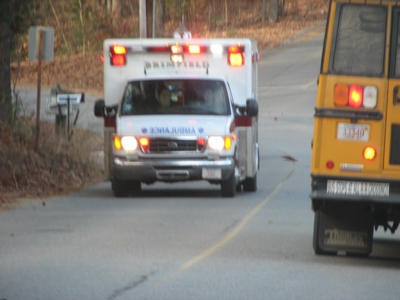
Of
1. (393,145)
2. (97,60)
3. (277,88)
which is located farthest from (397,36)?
(97,60)

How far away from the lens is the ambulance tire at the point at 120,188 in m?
15.0

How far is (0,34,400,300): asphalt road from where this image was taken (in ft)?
25.2

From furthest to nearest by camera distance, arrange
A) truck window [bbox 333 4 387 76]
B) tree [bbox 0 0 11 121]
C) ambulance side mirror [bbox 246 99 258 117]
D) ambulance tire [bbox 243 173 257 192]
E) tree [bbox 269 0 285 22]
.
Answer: tree [bbox 269 0 285 22] → tree [bbox 0 0 11 121] → ambulance tire [bbox 243 173 257 192] → ambulance side mirror [bbox 246 99 258 117] → truck window [bbox 333 4 387 76]

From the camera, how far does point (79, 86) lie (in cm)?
4303

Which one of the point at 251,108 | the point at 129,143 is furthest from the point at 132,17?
the point at 129,143

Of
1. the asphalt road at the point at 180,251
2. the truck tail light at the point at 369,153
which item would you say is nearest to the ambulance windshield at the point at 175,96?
the asphalt road at the point at 180,251

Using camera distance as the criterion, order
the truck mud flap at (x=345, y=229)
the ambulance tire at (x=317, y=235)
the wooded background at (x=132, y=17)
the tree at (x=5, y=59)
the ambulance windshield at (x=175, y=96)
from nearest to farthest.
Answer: the truck mud flap at (x=345, y=229), the ambulance tire at (x=317, y=235), the ambulance windshield at (x=175, y=96), the tree at (x=5, y=59), the wooded background at (x=132, y=17)

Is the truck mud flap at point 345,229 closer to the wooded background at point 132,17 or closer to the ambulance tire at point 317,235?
the ambulance tire at point 317,235

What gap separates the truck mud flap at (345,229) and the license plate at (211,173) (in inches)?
209

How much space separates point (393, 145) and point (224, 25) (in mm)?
58477

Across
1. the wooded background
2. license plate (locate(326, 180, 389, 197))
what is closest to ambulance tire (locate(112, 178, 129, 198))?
license plate (locate(326, 180, 389, 197))

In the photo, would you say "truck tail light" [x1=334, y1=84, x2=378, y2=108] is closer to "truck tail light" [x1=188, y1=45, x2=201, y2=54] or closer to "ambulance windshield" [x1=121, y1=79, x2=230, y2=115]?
"ambulance windshield" [x1=121, y1=79, x2=230, y2=115]

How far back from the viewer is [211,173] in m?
14.5

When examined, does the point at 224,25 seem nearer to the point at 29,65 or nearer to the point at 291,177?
the point at 29,65
